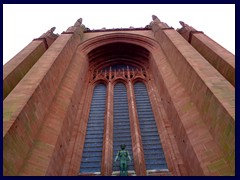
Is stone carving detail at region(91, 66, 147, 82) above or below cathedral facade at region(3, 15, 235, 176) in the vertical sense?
above

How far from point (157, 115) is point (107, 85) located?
3.48m

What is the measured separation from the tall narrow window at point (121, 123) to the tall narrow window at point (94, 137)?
45cm

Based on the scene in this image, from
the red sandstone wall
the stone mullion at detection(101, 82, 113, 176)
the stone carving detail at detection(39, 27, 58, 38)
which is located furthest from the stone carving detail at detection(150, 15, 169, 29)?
the red sandstone wall

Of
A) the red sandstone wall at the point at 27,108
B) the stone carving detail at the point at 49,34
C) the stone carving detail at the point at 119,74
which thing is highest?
the stone carving detail at the point at 49,34

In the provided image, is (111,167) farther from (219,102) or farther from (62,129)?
(219,102)

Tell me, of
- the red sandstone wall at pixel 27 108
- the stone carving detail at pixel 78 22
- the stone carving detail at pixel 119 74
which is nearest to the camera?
the red sandstone wall at pixel 27 108

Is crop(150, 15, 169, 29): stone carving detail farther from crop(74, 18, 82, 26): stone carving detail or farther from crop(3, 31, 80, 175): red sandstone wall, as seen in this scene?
crop(3, 31, 80, 175): red sandstone wall

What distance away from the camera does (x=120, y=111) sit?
1105cm

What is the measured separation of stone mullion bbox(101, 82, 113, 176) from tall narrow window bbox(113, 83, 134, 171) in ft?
0.47

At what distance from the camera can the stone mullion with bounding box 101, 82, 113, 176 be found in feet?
25.9

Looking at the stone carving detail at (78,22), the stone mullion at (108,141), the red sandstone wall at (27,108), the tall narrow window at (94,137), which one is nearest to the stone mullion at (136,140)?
the stone mullion at (108,141)

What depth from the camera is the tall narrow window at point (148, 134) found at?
27.2 ft

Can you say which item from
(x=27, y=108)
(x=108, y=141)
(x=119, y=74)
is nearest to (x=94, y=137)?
(x=108, y=141)

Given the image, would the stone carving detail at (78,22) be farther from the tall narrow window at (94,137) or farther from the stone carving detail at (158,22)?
the tall narrow window at (94,137)
